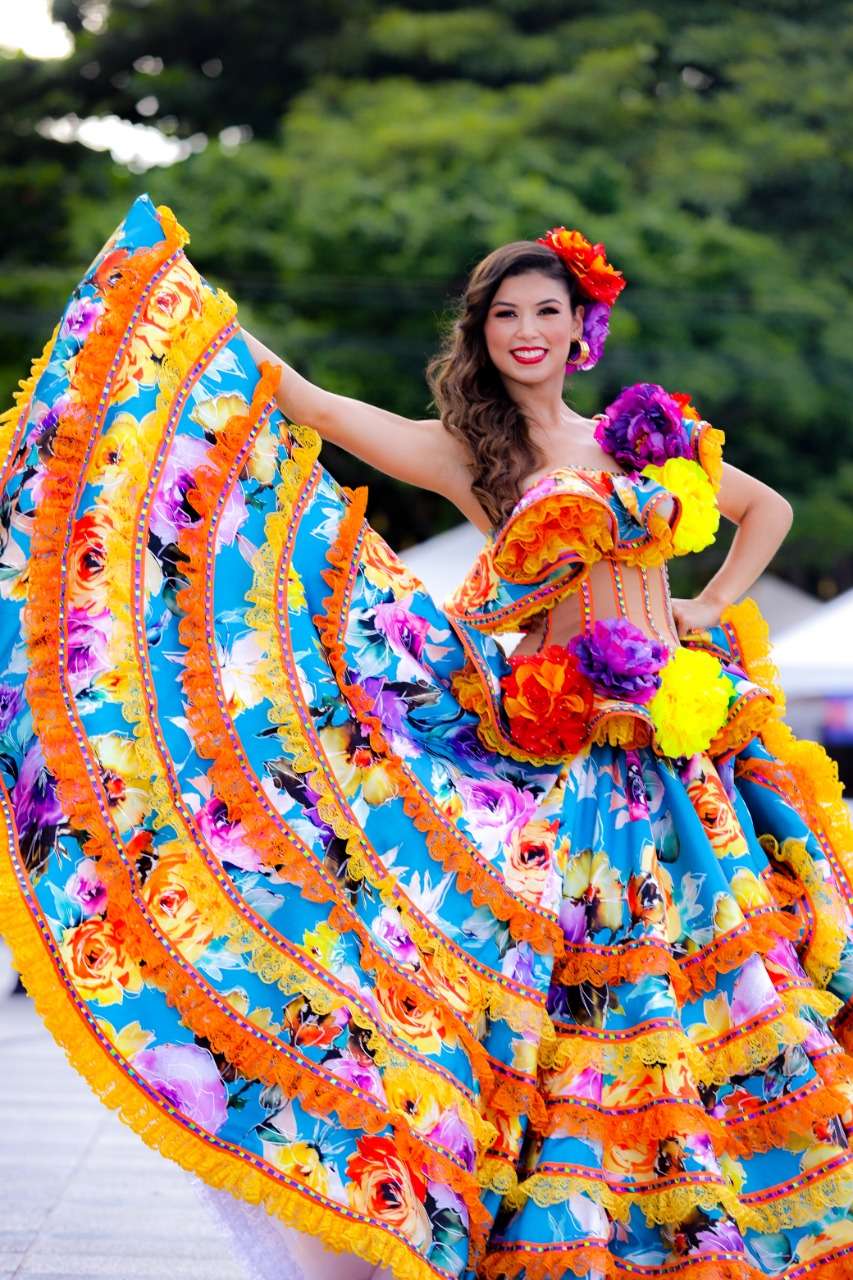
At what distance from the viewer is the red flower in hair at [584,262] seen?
8.84 ft

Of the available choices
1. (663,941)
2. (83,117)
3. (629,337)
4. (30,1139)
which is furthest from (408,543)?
(663,941)

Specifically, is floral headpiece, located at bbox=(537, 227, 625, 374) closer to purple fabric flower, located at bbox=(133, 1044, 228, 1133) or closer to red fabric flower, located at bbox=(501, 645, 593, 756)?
red fabric flower, located at bbox=(501, 645, 593, 756)

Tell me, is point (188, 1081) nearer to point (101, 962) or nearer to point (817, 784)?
point (101, 962)

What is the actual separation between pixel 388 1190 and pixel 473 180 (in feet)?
34.6

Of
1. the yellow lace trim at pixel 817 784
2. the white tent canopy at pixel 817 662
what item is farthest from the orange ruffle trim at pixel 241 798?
the white tent canopy at pixel 817 662

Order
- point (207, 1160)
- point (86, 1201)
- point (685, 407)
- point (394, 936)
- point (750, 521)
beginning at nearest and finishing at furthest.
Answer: point (207, 1160), point (394, 936), point (685, 407), point (750, 521), point (86, 1201)

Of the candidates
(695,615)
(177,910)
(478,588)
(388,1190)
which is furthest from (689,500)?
(388,1190)

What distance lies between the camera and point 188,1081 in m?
1.95

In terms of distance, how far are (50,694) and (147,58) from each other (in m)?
13.9

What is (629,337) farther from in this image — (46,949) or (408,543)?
(46,949)

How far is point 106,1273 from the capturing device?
8.66 ft

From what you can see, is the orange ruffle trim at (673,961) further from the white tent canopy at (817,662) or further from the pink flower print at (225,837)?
the white tent canopy at (817,662)

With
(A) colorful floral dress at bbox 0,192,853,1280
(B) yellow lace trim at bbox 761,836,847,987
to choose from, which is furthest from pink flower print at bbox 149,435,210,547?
(B) yellow lace trim at bbox 761,836,847,987

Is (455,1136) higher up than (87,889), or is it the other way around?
(87,889)
